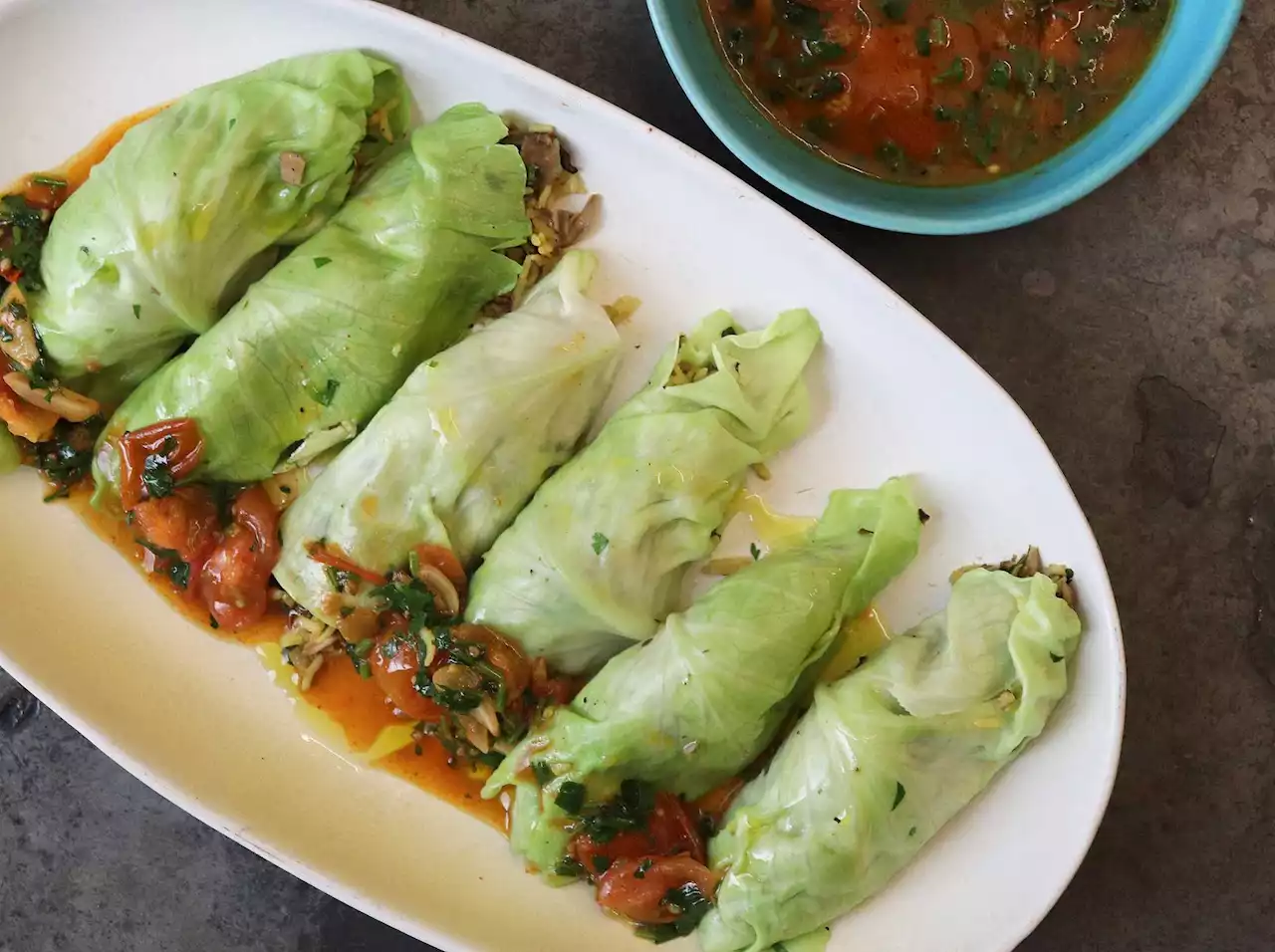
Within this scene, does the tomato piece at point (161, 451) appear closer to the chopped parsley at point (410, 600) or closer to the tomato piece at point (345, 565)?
the tomato piece at point (345, 565)

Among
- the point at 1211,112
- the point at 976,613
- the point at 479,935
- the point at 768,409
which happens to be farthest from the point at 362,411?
the point at 1211,112

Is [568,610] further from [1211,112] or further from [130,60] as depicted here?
[1211,112]

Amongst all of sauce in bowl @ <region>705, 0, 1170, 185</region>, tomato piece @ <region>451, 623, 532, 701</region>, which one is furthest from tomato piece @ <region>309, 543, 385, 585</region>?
sauce in bowl @ <region>705, 0, 1170, 185</region>

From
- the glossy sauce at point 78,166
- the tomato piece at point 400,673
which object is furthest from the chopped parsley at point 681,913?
the glossy sauce at point 78,166

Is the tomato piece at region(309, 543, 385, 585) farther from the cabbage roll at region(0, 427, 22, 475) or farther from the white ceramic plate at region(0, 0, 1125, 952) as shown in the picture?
the cabbage roll at region(0, 427, 22, 475)

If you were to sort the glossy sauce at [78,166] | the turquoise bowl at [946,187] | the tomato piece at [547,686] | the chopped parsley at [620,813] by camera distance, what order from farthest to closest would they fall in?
the glossy sauce at [78,166] → the tomato piece at [547,686] → the chopped parsley at [620,813] → the turquoise bowl at [946,187]

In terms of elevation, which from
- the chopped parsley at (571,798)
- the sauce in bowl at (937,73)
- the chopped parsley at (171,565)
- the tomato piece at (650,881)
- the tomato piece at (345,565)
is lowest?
the tomato piece at (650,881)
